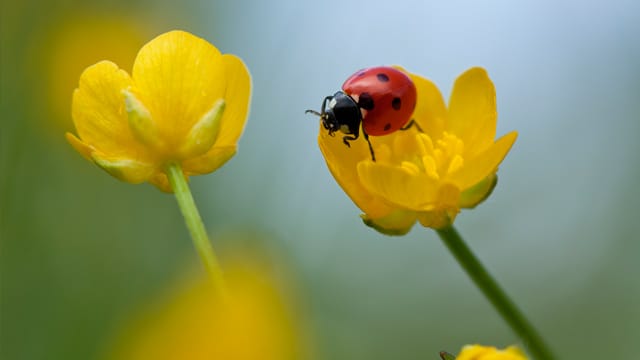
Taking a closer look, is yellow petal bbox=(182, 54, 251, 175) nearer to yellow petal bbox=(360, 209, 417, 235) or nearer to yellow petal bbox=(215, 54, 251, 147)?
yellow petal bbox=(215, 54, 251, 147)

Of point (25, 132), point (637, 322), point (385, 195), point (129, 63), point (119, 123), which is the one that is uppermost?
point (129, 63)

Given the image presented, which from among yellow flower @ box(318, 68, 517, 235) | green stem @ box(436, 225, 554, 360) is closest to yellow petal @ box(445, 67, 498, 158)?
yellow flower @ box(318, 68, 517, 235)

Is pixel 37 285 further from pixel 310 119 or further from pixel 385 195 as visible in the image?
pixel 310 119

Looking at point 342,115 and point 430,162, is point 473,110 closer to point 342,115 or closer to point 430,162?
point 430,162

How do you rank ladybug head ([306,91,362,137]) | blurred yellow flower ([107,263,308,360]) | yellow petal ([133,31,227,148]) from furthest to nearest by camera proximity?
1. ladybug head ([306,91,362,137])
2. yellow petal ([133,31,227,148])
3. blurred yellow flower ([107,263,308,360])

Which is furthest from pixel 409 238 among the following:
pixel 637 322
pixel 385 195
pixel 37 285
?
pixel 385 195

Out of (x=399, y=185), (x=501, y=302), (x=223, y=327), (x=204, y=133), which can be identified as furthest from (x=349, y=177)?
(x=223, y=327)
